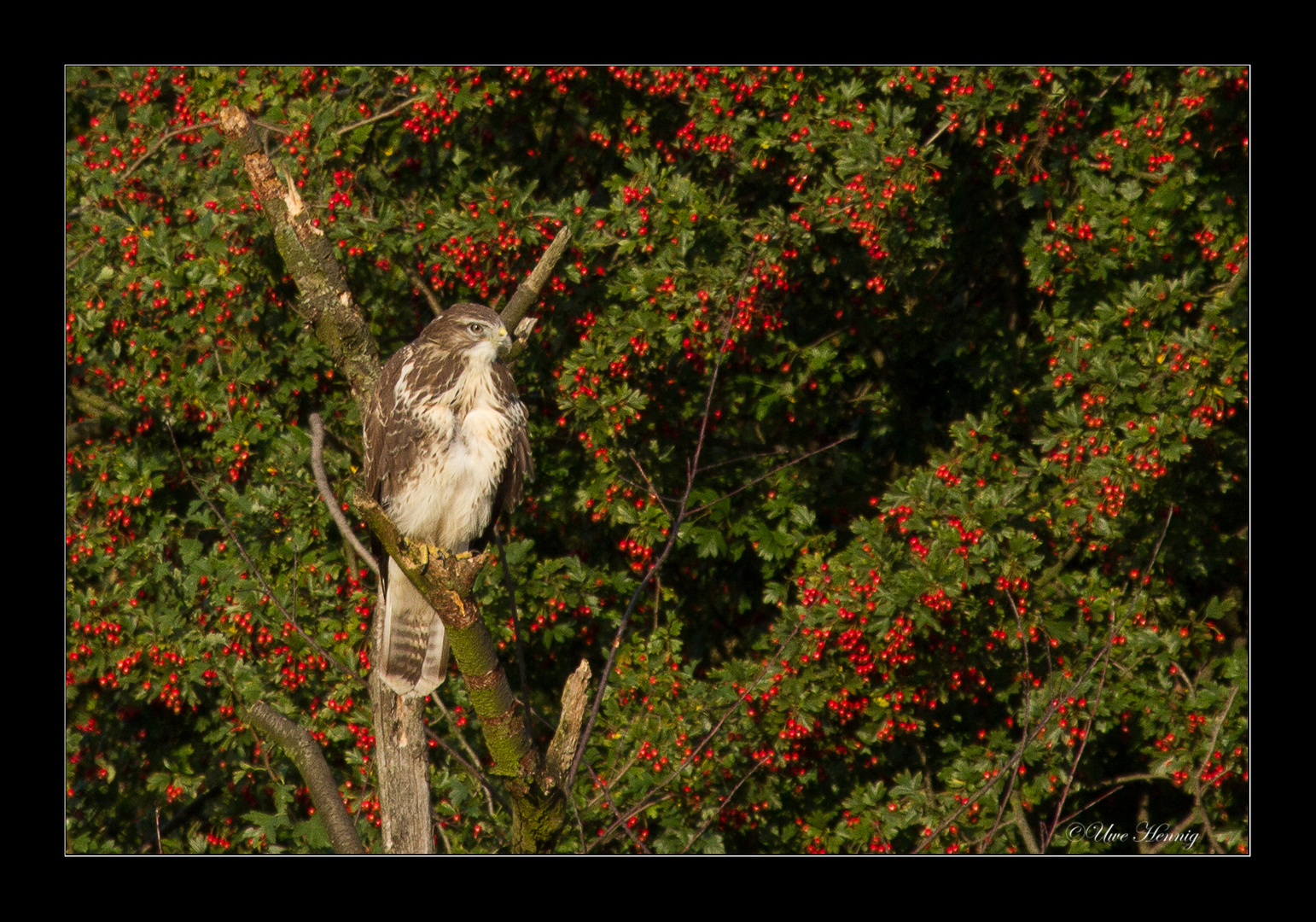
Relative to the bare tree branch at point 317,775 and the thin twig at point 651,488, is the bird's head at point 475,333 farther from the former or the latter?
the bare tree branch at point 317,775

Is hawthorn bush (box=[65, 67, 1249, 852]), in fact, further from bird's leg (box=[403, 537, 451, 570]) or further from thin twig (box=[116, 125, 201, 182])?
bird's leg (box=[403, 537, 451, 570])

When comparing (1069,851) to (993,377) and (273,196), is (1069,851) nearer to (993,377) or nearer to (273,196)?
(993,377)

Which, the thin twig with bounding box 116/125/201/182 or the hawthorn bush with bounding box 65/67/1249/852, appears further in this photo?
the thin twig with bounding box 116/125/201/182

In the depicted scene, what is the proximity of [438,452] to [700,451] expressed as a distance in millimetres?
1049

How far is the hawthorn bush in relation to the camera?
16.6 ft

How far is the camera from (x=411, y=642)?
A: 176 inches

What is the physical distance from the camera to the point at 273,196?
4160 millimetres

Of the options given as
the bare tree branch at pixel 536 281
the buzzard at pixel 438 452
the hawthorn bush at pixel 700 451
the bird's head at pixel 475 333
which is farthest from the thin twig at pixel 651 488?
the bird's head at pixel 475 333

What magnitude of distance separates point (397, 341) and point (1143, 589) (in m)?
3.25

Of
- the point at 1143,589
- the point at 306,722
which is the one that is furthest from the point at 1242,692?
the point at 306,722

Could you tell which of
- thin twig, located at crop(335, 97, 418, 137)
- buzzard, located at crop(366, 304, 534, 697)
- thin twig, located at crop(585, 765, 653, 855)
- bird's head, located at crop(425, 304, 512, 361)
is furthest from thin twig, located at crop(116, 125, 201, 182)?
thin twig, located at crop(585, 765, 653, 855)

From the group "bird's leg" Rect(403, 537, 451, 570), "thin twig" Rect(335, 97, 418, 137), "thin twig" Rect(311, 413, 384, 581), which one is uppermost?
"thin twig" Rect(335, 97, 418, 137)

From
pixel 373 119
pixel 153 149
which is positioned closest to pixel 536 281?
pixel 373 119

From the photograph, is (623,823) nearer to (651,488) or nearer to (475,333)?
(651,488)
